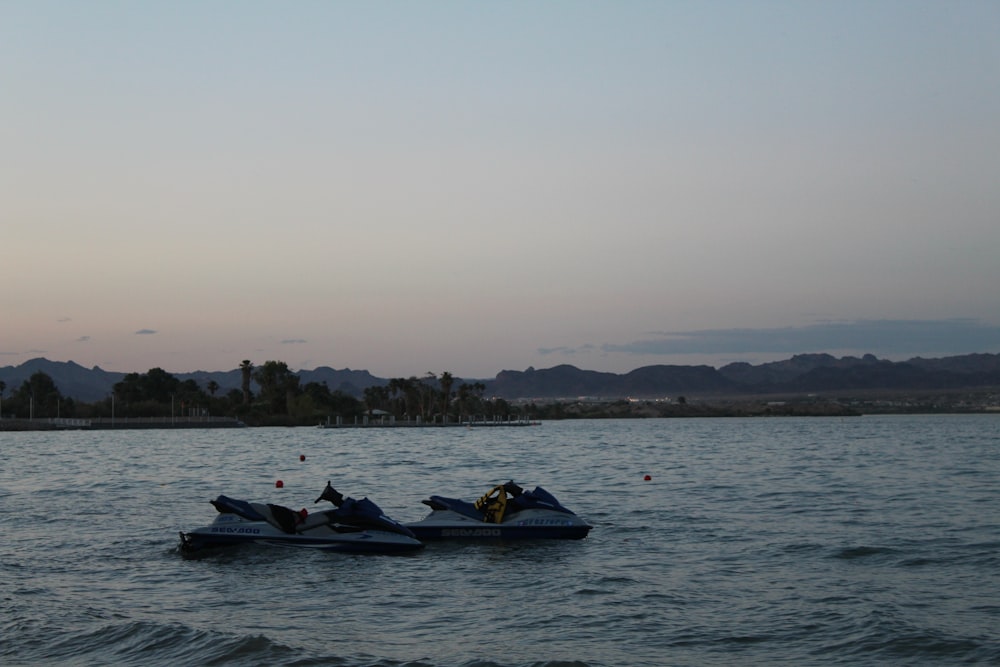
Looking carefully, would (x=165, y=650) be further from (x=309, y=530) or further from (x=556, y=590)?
(x=309, y=530)

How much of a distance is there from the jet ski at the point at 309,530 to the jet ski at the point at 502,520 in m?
1.14

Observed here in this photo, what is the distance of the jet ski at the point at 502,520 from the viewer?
26141mm

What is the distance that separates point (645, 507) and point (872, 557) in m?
12.2

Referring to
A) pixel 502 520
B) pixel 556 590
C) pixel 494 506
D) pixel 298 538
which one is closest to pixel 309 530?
pixel 298 538

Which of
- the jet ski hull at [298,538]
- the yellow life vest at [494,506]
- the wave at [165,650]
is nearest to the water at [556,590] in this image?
the wave at [165,650]

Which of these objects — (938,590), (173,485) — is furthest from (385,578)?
(173,485)

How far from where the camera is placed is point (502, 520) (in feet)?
87.4

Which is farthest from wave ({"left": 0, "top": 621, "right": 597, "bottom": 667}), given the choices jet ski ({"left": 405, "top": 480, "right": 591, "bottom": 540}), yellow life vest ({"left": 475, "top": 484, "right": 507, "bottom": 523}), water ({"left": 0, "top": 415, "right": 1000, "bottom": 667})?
yellow life vest ({"left": 475, "top": 484, "right": 507, "bottom": 523})

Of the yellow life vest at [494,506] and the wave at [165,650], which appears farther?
the yellow life vest at [494,506]

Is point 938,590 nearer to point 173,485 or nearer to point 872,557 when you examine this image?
point 872,557

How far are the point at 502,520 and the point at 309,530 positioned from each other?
16.3ft

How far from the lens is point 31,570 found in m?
22.7

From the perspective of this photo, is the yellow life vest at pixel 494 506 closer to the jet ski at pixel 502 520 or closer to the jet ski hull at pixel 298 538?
the jet ski at pixel 502 520

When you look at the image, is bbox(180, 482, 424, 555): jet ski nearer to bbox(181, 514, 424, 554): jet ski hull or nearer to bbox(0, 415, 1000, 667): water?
bbox(181, 514, 424, 554): jet ski hull
